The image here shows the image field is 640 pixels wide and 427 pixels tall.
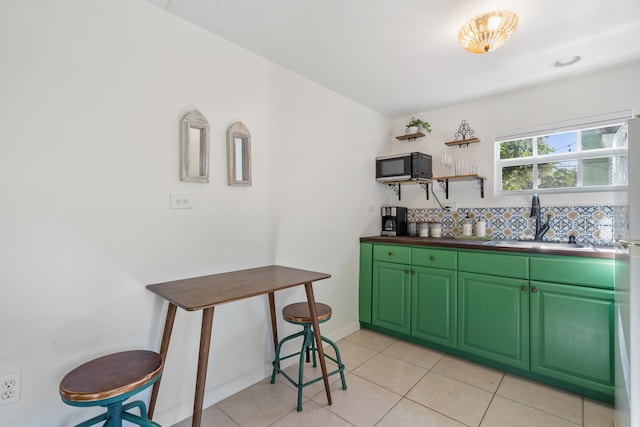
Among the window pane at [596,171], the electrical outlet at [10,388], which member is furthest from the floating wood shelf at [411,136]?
the electrical outlet at [10,388]

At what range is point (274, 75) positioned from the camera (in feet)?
7.43

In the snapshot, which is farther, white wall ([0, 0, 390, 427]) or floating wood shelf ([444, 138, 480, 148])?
floating wood shelf ([444, 138, 480, 148])

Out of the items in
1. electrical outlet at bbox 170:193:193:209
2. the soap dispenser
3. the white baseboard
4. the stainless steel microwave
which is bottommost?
the white baseboard

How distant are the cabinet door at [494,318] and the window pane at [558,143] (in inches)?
52.4

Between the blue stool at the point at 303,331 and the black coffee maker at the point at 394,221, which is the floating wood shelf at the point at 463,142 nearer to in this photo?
the black coffee maker at the point at 394,221

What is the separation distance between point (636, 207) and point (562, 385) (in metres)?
1.69

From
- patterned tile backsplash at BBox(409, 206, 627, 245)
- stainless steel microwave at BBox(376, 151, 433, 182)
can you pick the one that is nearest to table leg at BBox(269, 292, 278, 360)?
stainless steel microwave at BBox(376, 151, 433, 182)

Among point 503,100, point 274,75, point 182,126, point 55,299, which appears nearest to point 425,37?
point 274,75

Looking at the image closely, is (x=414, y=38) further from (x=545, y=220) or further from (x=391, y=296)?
(x=391, y=296)

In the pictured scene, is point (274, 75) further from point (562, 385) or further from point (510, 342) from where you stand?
point (562, 385)

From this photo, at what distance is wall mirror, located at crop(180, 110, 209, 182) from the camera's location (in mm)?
1747

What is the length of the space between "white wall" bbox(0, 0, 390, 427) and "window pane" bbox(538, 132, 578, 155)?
225 centimetres

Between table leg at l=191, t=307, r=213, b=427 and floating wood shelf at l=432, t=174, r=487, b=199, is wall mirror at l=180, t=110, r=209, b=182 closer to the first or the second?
table leg at l=191, t=307, r=213, b=427

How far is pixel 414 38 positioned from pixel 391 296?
7.02 ft
